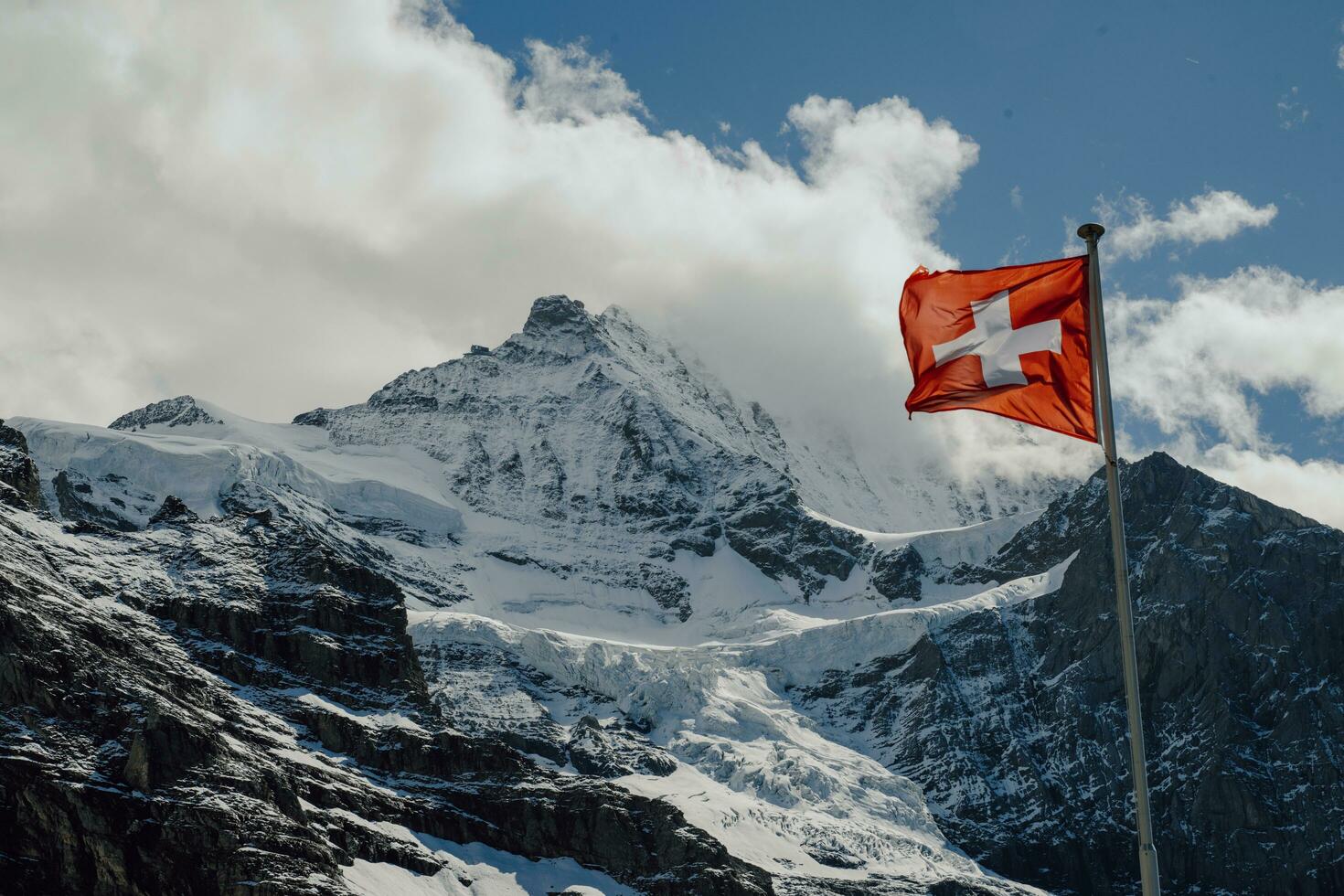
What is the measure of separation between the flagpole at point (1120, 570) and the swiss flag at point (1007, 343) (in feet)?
2.37

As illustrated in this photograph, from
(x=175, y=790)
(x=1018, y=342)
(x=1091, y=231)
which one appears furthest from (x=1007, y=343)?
(x=175, y=790)

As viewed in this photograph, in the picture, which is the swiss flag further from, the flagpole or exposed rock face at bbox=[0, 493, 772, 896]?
exposed rock face at bbox=[0, 493, 772, 896]

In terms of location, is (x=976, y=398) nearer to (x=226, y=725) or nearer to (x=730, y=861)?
(x=226, y=725)

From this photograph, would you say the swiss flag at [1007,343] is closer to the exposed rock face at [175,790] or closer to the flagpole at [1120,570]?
the flagpole at [1120,570]

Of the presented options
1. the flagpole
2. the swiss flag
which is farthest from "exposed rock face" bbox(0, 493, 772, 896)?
the flagpole

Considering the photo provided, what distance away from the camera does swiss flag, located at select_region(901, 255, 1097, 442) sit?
1340 inches

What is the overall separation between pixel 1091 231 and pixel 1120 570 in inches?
245

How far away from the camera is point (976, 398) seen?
35250mm

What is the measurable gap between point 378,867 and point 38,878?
35.6 meters

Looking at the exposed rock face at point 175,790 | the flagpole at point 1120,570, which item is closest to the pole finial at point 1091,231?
the flagpole at point 1120,570

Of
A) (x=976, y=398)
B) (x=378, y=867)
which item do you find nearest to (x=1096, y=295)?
(x=976, y=398)

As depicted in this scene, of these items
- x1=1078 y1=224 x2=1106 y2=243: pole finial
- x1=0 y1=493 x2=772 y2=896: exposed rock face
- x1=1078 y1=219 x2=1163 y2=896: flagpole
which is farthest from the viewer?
x1=0 y1=493 x2=772 y2=896: exposed rock face

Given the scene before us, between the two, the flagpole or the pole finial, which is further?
the pole finial

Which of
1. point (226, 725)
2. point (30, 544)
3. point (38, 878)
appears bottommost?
point (38, 878)
